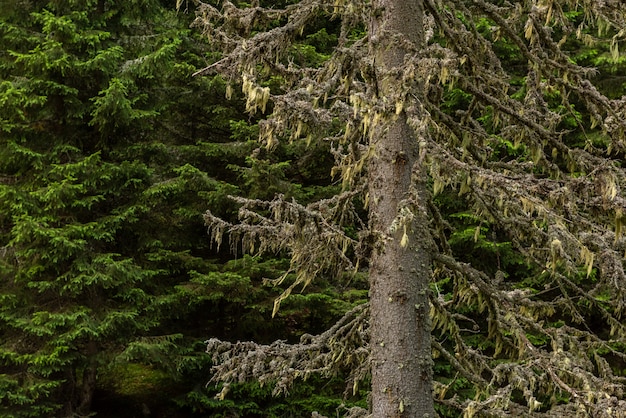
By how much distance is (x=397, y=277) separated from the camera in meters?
3.77

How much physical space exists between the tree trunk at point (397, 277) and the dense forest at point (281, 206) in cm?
3

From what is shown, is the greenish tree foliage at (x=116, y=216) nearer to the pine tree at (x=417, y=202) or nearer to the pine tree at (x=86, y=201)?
the pine tree at (x=86, y=201)

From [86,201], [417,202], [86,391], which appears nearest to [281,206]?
[417,202]

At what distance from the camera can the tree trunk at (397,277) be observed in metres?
3.70

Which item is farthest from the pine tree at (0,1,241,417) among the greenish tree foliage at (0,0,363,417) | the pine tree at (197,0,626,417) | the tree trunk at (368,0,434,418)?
the tree trunk at (368,0,434,418)

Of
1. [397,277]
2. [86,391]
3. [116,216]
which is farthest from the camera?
[86,391]

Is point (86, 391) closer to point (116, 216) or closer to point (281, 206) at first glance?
point (116, 216)

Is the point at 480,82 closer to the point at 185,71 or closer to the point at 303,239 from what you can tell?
the point at 303,239

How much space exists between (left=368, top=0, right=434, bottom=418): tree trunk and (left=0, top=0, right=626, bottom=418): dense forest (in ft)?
0.10

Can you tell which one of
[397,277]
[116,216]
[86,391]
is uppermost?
[397,277]

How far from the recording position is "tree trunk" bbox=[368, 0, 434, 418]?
12.1 ft

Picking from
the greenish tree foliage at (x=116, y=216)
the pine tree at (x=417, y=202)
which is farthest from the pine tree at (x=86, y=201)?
the pine tree at (x=417, y=202)

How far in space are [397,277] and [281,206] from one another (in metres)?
0.84

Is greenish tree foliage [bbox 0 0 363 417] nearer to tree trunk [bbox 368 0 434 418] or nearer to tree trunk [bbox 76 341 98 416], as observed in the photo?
tree trunk [bbox 76 341 98 416]
